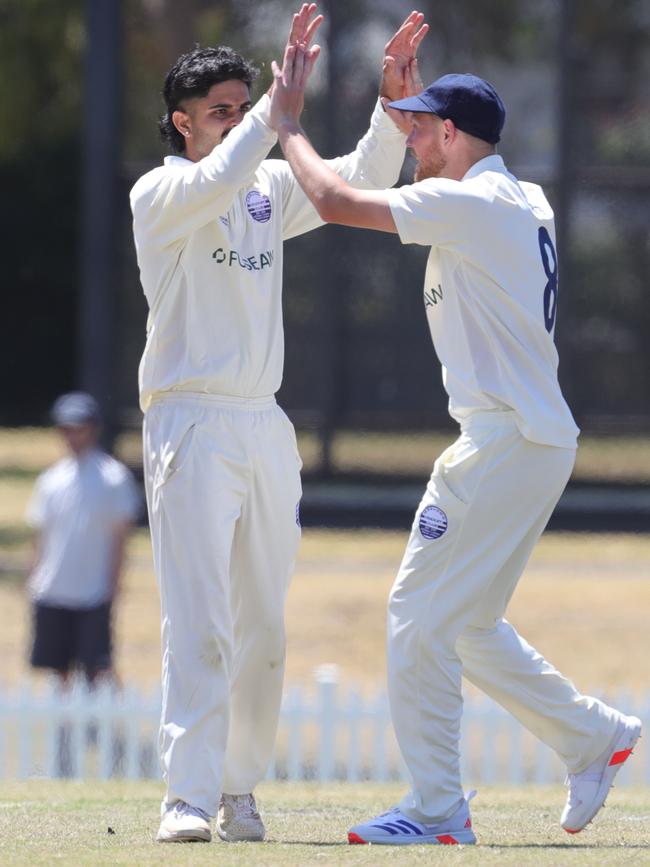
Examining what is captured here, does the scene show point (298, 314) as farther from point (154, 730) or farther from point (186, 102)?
point (186, 102)

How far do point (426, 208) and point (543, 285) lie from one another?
0.41 m

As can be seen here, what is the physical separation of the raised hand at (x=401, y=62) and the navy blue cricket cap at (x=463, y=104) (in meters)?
0.35

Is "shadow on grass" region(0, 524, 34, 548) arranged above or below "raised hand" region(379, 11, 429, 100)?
below

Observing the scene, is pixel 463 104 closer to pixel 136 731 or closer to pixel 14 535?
pixel 136 731

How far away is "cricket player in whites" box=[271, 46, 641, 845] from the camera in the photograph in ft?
16.1

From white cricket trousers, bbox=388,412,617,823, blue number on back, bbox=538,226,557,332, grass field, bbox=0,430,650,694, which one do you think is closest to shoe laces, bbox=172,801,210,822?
white cricket trousers, bbox=388,412,617,823

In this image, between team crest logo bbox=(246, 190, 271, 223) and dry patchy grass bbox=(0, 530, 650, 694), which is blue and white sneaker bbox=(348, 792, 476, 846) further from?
dry patchy grass bbox=(0, 530, 650, 694)

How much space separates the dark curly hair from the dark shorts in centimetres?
559

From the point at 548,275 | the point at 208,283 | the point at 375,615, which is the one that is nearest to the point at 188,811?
the point at 208,283

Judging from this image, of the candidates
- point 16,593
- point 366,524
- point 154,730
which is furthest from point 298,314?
point 154,730

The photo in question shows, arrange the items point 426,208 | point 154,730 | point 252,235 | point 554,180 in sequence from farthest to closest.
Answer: point 554,180, point 154,730, point 252,235, point 426,208

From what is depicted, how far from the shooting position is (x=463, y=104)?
5.01m

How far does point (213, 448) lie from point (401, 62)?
4.36 feet

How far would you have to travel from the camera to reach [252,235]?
521cm
